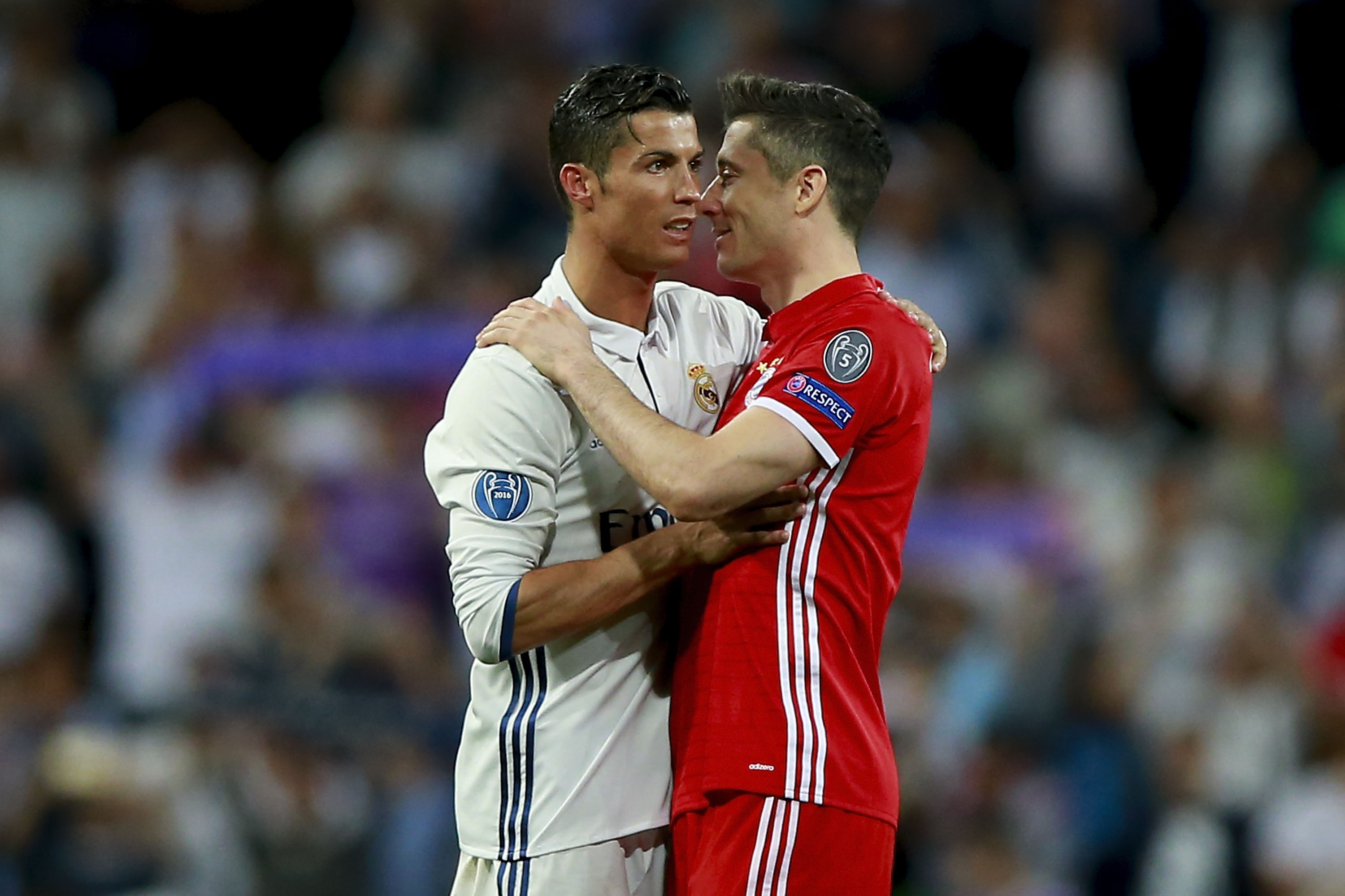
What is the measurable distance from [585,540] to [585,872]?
665mm

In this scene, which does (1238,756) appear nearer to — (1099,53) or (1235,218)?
(1235,218)

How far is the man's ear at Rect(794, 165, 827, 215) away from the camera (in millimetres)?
3799

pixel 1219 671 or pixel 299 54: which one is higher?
pixel 299 54

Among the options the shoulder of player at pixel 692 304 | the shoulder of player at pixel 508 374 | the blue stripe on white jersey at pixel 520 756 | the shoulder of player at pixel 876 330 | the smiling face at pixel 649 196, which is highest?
the smiling face at pixel 649 196

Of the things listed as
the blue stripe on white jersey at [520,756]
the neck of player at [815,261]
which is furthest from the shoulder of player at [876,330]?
the blue stripe on white jersey at [520,756]

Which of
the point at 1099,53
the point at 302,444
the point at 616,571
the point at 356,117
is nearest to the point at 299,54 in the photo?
the point at 356,117

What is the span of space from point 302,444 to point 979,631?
318 centimetres

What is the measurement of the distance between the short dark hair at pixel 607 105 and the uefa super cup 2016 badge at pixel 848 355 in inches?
25.0

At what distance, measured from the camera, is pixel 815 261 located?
12.5ft

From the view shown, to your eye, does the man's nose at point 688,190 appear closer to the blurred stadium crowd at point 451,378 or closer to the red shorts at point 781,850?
the red shorts at point 781,850

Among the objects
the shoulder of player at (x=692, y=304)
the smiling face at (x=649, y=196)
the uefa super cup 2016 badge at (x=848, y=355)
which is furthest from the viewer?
the shoulder of player at (x=692, y=304)

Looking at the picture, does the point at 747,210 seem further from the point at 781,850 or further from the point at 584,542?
the point at 781,850

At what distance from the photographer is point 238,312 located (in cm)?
898

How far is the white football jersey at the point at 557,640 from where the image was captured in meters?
3.59
